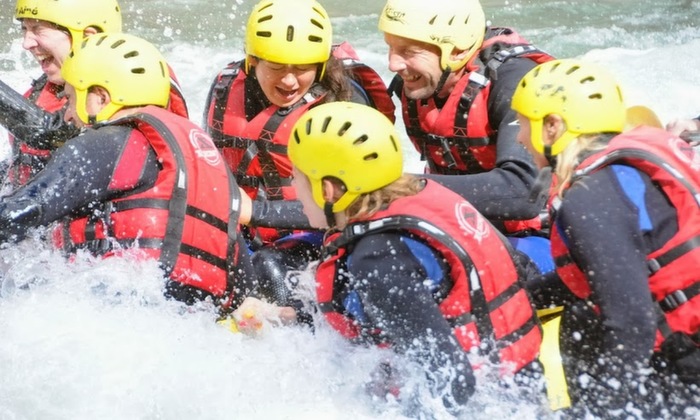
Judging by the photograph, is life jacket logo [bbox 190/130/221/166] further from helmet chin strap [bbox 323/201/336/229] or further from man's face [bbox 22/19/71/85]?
man's face [bbox 22/19/71/85]

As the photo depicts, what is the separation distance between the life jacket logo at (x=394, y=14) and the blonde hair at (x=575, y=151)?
119 centimetres

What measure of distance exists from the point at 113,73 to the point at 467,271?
4.92ft

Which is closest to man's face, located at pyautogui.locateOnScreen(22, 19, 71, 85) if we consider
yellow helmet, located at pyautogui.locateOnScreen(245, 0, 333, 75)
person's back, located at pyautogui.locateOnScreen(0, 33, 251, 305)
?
person's back, located at pyautogui.locateOnScreen(0, 33, 251, 305)

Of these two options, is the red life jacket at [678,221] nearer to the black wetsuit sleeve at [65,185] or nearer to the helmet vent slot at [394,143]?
the helmet vent slot at [394,143]

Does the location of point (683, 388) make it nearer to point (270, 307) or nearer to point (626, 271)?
point (626, 271)

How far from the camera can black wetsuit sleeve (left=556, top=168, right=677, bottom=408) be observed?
2816 mm

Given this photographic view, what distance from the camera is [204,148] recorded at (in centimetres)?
360

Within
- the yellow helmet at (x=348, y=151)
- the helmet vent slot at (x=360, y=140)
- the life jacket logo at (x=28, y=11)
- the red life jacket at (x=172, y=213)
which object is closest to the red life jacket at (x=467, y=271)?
the yellow helmet at (x=348, y=151)

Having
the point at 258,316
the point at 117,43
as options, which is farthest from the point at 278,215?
the point at 117,43

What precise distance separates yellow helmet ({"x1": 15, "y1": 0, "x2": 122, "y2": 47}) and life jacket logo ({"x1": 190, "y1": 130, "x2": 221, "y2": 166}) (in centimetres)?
105

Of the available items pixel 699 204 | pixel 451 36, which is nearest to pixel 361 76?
pixel 451 36

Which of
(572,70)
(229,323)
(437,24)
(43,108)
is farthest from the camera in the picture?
(43,108)

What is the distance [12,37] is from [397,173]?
22.7 feet

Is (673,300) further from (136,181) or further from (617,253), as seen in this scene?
(136,181)
